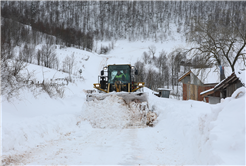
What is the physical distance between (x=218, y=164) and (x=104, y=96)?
20.3ft

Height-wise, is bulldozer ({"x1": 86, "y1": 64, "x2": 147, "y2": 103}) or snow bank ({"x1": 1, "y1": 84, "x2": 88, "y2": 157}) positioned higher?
bulldozer ({"x1": 86, "y1": 64, "x2": 147, "y2": 103})

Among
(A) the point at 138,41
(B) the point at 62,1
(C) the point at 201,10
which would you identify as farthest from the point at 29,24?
(C) the point at 201,10

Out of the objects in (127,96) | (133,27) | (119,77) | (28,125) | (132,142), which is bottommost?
(132,142)

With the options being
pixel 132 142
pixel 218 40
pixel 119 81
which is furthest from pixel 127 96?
pixel 218 40

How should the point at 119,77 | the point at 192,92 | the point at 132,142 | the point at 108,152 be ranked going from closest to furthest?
1. the point at 108,152
2. the point at 132,142
3. the point at 119,77
4. the point at 192,92

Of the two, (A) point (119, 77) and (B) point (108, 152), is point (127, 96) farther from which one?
(B) point (108, 152)

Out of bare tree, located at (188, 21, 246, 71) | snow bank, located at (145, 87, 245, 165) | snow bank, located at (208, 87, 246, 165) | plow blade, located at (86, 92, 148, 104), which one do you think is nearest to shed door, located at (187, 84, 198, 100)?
bare tree, located at (188, 21, 246, 71)

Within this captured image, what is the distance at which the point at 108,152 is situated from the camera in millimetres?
4176

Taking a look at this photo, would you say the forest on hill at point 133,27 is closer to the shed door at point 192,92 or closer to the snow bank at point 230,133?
the shed door at point 192,92

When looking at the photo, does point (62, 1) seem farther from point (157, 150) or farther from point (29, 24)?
point (157, 150)

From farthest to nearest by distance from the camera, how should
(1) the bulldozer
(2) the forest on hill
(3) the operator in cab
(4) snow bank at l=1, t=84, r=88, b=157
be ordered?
1. (2) the forest on hill
2. (3) the operator in cab
3. (1) the bulldozer
4. (4) snow bank at l=1, t=84, r=88, b=157

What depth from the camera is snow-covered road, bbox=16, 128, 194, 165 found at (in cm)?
361

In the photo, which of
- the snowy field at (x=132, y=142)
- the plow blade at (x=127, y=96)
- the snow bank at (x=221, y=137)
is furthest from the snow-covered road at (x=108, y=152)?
the plow blade at (x=127, y=96)

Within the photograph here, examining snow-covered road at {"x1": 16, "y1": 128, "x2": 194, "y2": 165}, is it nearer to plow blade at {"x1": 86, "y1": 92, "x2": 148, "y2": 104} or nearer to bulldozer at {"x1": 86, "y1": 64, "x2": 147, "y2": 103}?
plow blade at {"x1": 86, "y1": 92, "x2": 148, "y2": 104}
